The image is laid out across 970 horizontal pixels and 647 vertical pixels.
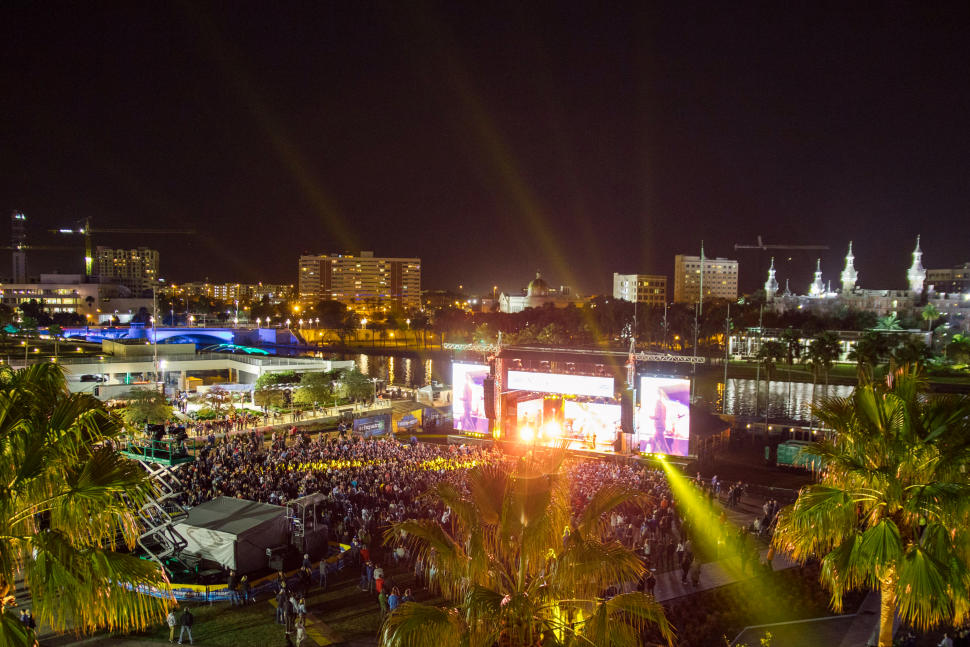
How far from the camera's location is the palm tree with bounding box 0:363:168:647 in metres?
3.82

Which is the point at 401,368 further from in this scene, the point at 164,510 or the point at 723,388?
the point at 164,510

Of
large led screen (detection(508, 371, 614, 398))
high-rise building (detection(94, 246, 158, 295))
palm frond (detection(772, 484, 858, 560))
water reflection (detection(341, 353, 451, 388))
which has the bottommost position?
water reflection (detection(341, 353, 451, 388))

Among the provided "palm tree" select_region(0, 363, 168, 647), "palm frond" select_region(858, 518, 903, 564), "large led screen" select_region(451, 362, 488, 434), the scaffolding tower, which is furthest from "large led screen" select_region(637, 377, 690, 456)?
"palm tree" select_region(0, 363, 168, 647)

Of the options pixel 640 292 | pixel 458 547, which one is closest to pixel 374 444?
pixel 458 547

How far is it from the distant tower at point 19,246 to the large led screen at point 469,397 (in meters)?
123

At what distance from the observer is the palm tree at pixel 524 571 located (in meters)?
4.09

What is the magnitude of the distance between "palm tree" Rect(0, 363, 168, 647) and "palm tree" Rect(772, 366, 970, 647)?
5416 millimetres

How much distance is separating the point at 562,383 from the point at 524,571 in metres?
23.8

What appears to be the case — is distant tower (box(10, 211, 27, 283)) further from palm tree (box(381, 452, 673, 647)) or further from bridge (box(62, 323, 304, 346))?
palm tree (box(381, 452, 673, 647))

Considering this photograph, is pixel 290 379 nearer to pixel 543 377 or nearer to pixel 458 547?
pixel 543 377

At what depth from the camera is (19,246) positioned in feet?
426

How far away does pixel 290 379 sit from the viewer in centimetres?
3741

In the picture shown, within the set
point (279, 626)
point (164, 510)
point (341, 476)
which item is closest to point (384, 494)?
point (341, 476)

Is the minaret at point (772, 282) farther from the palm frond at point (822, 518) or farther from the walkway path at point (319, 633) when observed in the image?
the palm frond at point (822, 518)
